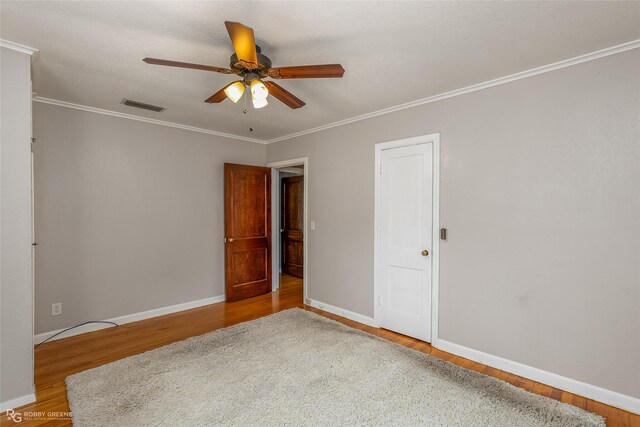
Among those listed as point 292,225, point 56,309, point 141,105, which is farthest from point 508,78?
point 56,309

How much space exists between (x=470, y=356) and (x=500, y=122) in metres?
2.16

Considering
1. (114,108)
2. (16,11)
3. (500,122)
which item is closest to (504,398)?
(500,122)

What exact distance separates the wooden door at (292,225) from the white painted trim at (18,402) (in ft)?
14.4

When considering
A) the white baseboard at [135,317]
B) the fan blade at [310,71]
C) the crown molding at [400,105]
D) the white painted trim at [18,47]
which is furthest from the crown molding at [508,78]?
the white baseboard at [135,317]

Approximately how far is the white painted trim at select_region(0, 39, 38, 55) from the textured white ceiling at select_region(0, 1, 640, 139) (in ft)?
0.16

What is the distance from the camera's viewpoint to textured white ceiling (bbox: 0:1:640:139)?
5.64 feet

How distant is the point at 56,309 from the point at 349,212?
11.4 feet

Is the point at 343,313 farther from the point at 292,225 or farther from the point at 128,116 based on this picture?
the point at 128,116

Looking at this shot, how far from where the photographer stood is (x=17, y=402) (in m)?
2.15

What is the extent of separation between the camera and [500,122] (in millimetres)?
2652

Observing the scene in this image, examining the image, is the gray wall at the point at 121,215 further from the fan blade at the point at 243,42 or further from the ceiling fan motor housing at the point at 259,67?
the fan blade at the point at 243,42

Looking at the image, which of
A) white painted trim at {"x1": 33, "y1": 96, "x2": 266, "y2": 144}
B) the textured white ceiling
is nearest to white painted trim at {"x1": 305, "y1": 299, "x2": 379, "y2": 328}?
the textured white ceiling

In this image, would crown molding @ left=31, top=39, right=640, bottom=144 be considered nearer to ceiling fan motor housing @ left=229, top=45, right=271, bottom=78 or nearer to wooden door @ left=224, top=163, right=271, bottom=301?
wooden door @ left=224, top=163, right=271, bottom=301

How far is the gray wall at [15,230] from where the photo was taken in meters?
2.09
